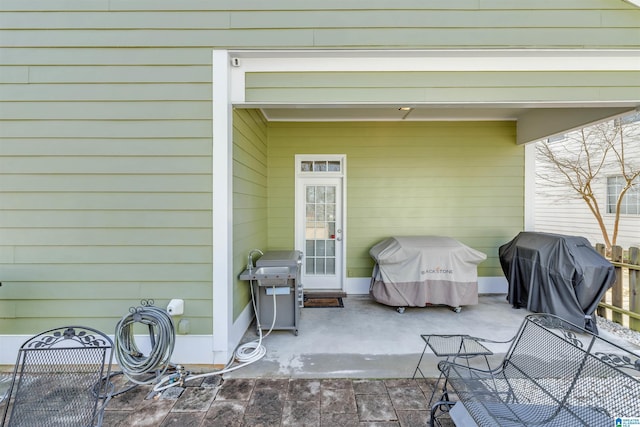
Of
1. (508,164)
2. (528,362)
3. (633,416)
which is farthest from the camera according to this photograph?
(508,164)

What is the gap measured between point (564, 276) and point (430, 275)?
1493 mm

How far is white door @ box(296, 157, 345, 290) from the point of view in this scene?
482 centimetres

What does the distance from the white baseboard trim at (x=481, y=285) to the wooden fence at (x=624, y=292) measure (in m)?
1.20

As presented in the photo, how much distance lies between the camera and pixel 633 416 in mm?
1379

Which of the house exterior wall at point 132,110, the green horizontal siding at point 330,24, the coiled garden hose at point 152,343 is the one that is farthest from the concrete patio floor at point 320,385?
the green horizontal siding at point 330,24

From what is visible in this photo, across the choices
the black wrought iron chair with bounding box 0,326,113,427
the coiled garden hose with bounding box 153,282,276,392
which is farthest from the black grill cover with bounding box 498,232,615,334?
the black wrought iron chair with bounding box 0,326,113,427

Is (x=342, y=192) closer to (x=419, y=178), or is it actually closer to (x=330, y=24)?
(x=419, y=178)

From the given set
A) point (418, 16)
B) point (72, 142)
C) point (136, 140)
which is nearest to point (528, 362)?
point (418, 16)

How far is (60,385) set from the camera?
234cm

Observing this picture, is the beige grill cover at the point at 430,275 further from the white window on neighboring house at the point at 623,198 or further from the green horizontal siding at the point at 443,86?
the white window on neighboring house at the point at 623,198

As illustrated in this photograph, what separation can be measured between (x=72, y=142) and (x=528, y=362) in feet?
13.5

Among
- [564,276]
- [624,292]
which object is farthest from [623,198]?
[564,276]

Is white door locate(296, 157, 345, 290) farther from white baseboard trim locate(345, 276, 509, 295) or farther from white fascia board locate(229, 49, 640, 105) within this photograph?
white fascia board locate(229, 49, 640, 105)

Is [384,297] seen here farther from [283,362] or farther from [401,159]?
[401,159]
